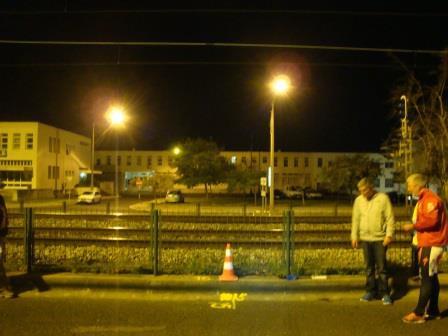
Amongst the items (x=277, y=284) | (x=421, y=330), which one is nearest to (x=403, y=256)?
(x=277, y=284)

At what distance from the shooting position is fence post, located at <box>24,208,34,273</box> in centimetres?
908

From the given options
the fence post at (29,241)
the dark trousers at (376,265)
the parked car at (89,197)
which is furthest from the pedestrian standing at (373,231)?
the parked car at (89,197)

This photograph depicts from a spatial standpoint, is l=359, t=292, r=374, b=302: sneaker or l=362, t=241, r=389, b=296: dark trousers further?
l=359, t=292, r=374, b=302: sneaker

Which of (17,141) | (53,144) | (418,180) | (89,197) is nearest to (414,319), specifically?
(418,180)

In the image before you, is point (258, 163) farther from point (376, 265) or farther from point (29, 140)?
point (376, 265)

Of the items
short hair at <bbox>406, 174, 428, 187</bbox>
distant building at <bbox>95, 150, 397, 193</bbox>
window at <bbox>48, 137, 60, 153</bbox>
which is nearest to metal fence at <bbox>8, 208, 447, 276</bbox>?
short hair at <bbox>406, 174, 428, 187</bbox>

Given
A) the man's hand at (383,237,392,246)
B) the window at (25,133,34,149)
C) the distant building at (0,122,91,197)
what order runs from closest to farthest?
A: the man's hand at (383,237,392,246)
the distant building at (0,122,91,197)
the window at (25,133,34,149)

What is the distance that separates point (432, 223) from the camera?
639 cm

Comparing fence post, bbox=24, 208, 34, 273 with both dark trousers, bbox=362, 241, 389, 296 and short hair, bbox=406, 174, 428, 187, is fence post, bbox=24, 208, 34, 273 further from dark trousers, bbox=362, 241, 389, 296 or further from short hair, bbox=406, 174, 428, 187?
short hair, bbox=406, 174, 428, 187

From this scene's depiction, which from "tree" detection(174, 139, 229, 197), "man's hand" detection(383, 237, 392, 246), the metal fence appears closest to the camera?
"man's hand" detection(383, 237, 392, 246)

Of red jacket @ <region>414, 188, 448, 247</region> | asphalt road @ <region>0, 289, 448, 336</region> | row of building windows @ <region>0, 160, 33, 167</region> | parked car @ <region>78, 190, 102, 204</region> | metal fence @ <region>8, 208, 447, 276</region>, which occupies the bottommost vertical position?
asphalt road @ <region>0, 289, 448, 336</region>

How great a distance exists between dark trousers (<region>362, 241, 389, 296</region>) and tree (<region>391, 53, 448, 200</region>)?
1313 centimetres

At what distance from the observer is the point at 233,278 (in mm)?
8320

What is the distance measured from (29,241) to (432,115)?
19.9 meters
